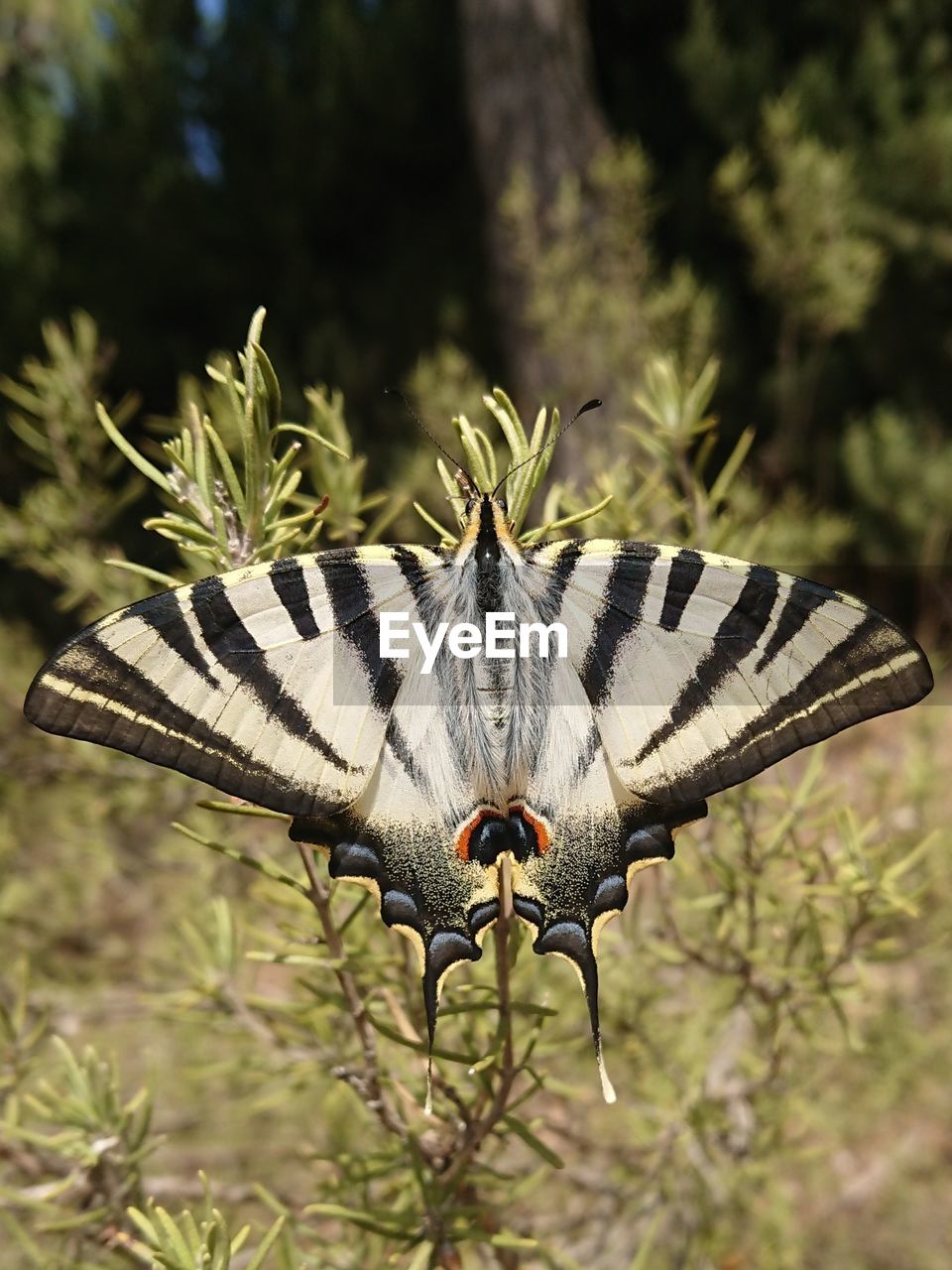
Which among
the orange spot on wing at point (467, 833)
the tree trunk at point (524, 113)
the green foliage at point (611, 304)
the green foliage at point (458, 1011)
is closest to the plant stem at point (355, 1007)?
the green foliage at point (458, 1011)

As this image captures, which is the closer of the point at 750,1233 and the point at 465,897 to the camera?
the point at 465,897

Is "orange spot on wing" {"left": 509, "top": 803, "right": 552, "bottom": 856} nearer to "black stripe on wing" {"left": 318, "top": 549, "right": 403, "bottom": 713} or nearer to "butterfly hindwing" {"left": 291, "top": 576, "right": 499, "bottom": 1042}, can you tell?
"butterfly hindwing" {"left": 291, "top": 576, "right": 499, "bottom": 1042}

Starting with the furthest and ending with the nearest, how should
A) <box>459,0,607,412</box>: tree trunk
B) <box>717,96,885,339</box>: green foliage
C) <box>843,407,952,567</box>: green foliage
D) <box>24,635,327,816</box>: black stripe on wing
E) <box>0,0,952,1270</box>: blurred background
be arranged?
<box>843,407,952,567</box>: green foliage, <box>459,0,607,412</box>: tree trunk, <box>717,96,885,339</box>: green foliage, <box>0,0,952,1270</box>: blurred background, <box>24,635,327,816</box>: black stripe on wing

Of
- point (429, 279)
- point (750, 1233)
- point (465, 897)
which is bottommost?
point (750, 1233)

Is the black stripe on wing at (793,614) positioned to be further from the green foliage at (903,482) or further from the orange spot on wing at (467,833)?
the green foliage at (903,482)

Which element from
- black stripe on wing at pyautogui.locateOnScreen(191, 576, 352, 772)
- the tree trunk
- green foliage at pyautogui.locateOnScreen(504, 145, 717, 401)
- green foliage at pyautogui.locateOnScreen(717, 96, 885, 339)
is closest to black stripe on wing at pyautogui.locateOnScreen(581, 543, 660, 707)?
black stripe on wing at pyautogui.locateOnScreen(191, 576, 352, 772)

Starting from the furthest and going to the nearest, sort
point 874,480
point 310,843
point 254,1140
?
point 874,480 → point 254,1140 → point 310,843

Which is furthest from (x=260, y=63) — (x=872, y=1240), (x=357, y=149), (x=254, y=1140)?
(x=872, y=1240)

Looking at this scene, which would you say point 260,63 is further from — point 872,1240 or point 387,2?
point 872,1240

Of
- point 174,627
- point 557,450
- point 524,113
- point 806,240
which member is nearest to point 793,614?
point 174,627
